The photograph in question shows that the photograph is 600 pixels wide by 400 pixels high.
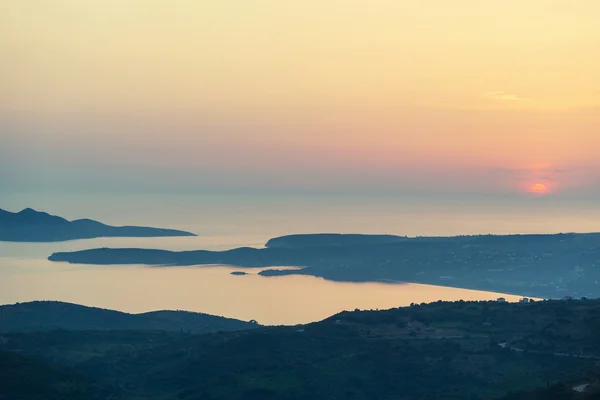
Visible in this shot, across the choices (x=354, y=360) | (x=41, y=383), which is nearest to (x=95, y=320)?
(x=41, y=383)

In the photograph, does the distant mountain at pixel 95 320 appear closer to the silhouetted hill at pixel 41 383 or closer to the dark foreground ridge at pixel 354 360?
the dark foreground ridge at pixel 354 360

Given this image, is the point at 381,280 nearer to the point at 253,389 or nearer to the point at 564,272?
the point at 564,272

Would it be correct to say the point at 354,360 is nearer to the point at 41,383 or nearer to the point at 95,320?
the point at 41,383

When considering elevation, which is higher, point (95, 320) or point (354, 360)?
point (95, 320)

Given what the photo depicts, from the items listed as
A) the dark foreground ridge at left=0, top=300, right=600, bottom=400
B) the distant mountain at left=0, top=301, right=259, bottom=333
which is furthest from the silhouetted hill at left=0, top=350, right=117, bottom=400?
the distant mountain at left=0, top=301, right=259, bottom=333

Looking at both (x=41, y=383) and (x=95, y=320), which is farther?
(x=95, y=320)
